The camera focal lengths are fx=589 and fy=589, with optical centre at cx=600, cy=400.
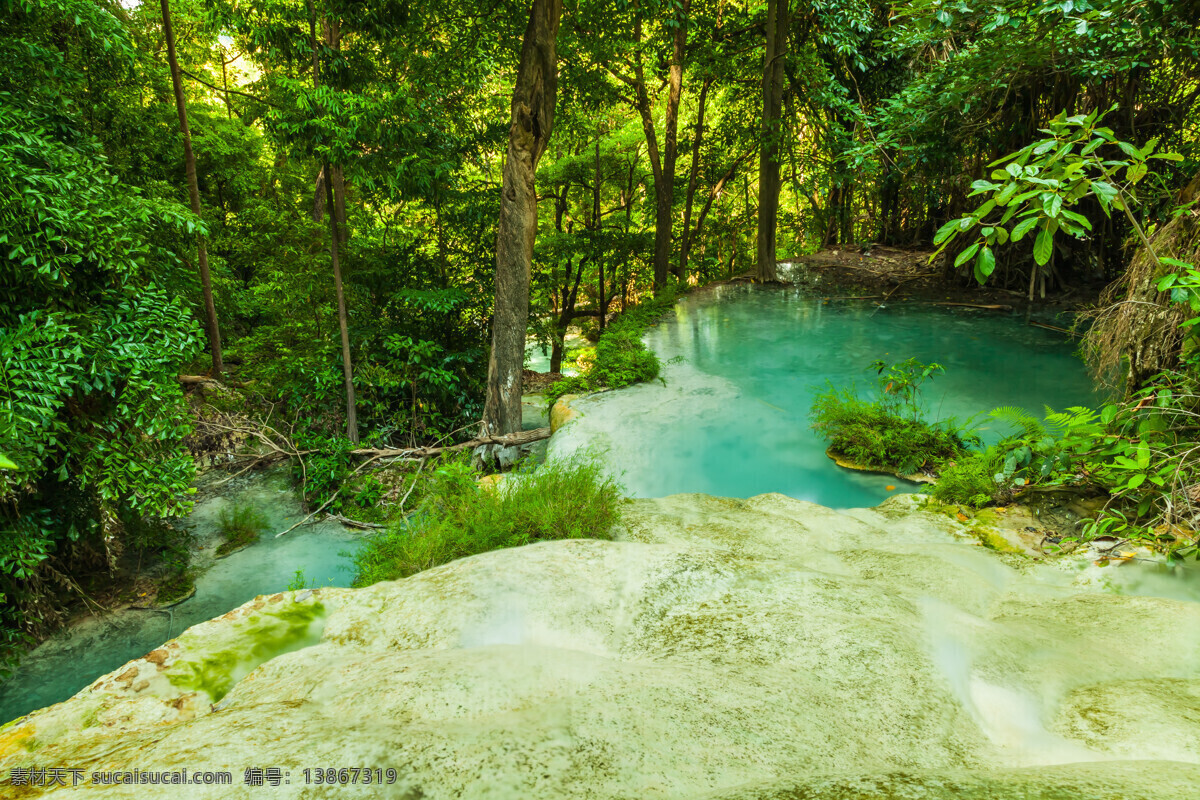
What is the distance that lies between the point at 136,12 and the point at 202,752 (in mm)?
11826

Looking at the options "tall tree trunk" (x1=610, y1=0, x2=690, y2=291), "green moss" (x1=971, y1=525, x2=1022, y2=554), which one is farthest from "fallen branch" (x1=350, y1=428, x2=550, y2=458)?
"tall tree trunk" (x1=610, y1=0, x2=690, y2=291)

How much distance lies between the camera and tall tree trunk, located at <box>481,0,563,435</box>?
6.29 m

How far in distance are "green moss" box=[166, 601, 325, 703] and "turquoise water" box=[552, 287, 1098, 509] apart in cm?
330

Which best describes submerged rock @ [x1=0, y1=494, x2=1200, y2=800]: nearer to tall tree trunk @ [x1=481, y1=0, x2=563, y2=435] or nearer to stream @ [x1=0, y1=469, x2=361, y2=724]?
stream @ [x1=0, y1=469, x2=361, y2=724]

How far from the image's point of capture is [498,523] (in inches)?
158

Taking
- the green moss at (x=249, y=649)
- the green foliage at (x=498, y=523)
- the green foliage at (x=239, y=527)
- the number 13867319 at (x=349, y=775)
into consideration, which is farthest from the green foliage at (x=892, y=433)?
the green foliage at (x=239, y=527)

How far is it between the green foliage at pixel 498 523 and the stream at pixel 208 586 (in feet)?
6.35

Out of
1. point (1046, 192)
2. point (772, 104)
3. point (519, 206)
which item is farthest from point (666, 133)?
point (1046, 192)

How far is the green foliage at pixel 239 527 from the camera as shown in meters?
6.96

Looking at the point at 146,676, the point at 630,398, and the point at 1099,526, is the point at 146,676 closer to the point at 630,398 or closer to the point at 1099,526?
the point at 1099,526

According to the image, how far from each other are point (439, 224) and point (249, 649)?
7564 mm

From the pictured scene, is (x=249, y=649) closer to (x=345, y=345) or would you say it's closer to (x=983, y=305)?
(x=345, y=345)

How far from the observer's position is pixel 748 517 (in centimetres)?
432

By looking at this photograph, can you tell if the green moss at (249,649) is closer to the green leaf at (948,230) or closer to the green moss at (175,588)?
the green leaf at (948,230)
